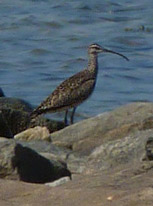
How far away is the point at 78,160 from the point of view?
27.9 feet

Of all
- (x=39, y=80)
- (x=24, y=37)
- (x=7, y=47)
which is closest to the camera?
(x=39, y=80)

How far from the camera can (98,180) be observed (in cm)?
562

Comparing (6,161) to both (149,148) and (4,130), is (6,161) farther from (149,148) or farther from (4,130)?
(4,130)

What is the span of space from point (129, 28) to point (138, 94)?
22.8ft

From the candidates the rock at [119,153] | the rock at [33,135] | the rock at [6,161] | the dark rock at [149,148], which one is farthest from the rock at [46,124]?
the dark rock at [149,148]

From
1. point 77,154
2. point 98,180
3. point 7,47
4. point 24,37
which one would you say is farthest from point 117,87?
point 98,180

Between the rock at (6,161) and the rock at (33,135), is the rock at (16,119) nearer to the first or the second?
the rock at (33,135)

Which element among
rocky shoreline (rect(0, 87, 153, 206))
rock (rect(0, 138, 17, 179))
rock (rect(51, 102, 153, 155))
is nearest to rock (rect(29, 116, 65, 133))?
rocky shoreline (rect(0, 87, 153, 206))

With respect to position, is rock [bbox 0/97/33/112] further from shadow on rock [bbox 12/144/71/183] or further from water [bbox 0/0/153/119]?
shadow on rock [bbox 12/144/71/183]

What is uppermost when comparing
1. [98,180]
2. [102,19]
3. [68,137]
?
[98,180]

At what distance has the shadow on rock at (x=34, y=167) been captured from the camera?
23.4 feet

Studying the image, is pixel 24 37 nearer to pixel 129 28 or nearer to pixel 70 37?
pixel 70 37

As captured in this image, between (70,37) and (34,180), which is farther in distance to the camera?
(70,37)

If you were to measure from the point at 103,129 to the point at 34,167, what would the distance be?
2.42 meters
